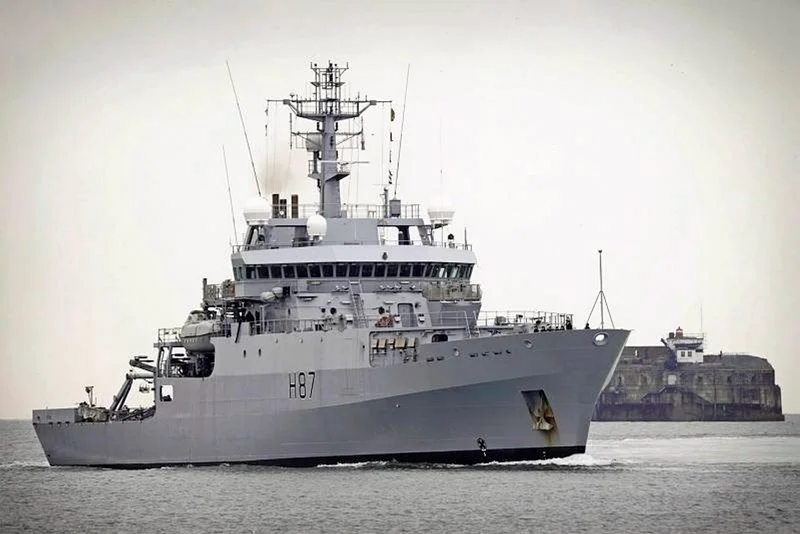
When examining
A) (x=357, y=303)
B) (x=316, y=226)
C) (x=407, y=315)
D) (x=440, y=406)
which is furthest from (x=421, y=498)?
(x=316, y=226)

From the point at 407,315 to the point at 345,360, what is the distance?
2.83 meters

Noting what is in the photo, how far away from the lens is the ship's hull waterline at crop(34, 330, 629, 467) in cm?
5088

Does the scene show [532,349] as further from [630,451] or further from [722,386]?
[722,386]

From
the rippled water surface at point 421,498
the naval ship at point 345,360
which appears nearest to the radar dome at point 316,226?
the naval ship at point 345,360

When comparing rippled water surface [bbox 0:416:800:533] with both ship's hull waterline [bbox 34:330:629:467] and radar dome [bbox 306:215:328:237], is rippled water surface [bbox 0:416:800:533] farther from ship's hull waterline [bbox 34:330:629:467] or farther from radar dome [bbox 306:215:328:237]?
radar dome [bbox 306:215:328:237]

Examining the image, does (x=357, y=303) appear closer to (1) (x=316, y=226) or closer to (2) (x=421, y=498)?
(1) (x=316, y=226)

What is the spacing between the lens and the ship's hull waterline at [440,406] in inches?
2003

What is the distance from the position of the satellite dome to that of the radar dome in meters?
2.00

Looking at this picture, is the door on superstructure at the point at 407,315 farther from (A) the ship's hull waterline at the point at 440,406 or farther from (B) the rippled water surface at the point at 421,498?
(B) the rippled water surface at the point at 421,498

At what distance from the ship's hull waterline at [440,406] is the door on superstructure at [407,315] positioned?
2765 mm

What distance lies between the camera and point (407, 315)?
54.9 metres

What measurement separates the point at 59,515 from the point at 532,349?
13.5 m

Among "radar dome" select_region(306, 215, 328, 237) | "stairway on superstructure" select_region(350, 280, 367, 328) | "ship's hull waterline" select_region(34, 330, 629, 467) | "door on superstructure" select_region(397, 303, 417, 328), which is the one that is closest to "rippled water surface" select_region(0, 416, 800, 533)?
"ship's hull waterline" select_region(34, 330, 629, 467)

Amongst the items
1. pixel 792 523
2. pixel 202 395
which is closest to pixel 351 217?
pixel 202 395
